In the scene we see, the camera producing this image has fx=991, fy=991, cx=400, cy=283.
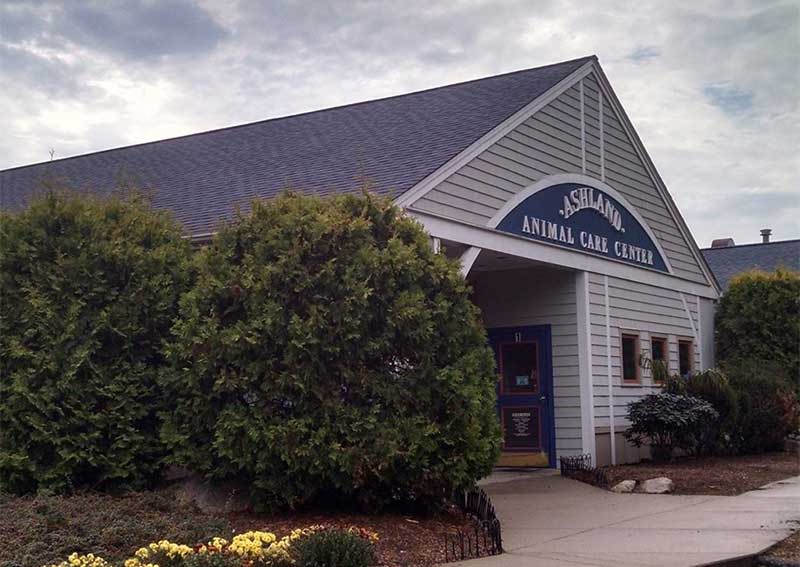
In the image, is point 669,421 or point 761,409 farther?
point 761,409

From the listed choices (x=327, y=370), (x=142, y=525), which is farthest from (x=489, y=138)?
(x=142, y=525)

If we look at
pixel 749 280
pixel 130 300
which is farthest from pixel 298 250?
pixel 749 280

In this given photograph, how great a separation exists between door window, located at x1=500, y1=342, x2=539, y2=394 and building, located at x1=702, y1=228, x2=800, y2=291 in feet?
43.8

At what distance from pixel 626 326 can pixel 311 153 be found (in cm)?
619

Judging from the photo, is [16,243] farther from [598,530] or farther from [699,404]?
[699,404]

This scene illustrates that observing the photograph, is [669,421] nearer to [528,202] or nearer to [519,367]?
[519,367]

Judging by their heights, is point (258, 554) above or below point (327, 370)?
below

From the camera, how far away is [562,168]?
51.1 feet

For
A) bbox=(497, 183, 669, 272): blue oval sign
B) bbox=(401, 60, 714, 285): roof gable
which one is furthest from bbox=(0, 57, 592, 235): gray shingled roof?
bbox=(497, 183, 669, 272): blue oval sign

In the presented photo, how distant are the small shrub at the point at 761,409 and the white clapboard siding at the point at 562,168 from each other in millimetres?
2696

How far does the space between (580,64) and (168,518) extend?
1069 centimetres

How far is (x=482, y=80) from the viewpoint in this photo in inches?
690

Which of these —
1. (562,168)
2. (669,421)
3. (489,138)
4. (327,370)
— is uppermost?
(562,168)

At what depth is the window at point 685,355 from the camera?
1942 cm
